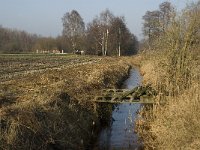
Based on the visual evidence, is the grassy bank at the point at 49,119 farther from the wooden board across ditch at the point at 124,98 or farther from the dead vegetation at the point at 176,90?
the dead vegetation at the point at 176,90

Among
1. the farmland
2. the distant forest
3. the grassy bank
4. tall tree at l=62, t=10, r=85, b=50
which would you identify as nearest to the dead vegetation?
the grassy bank

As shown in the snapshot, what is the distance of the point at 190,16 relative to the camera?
16.3m

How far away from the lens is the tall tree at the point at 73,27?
302 feet

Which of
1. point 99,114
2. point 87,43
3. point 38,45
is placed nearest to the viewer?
point 99,114

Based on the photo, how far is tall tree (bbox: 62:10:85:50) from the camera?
302ft

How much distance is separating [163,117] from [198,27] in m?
5.20

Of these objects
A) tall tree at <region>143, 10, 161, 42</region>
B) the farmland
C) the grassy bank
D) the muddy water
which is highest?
tall tree at <region>143, 10, 161, 42</region>

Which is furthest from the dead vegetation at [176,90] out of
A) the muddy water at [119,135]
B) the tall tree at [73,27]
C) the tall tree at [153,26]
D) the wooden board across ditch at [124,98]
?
the tall tree at [73,27]

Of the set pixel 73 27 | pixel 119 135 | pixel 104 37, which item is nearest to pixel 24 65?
pixel 119 135

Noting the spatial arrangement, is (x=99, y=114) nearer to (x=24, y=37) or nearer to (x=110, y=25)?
(x=110, y=25)

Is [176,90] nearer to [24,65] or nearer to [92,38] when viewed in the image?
[24,65]

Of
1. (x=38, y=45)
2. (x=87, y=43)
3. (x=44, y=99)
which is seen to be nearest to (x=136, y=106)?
(x=44, y=99)

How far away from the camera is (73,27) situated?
9619cm

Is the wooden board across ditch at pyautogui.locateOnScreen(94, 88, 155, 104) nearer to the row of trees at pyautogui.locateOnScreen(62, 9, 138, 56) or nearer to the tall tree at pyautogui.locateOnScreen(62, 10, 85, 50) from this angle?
the row of trees at pyautogui.locateOnScreen(62, 9, 138, 56)
